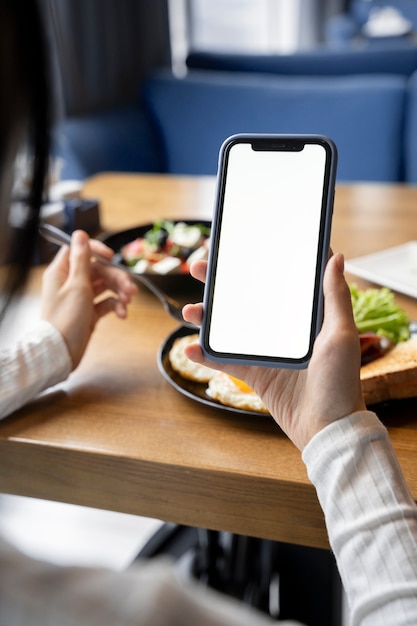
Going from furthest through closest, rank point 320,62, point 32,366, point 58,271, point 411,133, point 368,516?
point 320,62, point 411,133, point 58,271, point 32,366, point 368,516

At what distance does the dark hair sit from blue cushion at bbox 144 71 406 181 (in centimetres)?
206

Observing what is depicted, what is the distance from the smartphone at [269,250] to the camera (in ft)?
2.12

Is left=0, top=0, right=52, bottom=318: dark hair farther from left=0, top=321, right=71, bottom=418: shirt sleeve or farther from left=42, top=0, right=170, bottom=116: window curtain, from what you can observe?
left=42, top=0, right=170, bottom=116: window curtain

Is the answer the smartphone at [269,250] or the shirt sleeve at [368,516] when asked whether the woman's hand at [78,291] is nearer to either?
the smartphone at [269,250]

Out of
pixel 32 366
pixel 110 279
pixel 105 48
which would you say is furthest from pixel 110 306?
pixel 105 48

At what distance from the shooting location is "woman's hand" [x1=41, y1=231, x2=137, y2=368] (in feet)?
2.85

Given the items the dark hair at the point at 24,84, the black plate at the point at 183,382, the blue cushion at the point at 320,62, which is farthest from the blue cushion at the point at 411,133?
the dark hair at the point at 24,84

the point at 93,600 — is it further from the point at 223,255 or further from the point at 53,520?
the point at 53,520

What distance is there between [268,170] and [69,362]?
35 centimetres

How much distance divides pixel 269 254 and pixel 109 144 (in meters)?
1.96

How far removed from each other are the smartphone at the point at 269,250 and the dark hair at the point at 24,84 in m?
0.34

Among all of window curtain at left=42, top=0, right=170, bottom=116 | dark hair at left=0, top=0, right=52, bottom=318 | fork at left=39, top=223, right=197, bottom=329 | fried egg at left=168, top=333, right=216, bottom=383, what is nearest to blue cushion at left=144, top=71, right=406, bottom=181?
window curtain at left=42, top=0, right=170, bottom=116

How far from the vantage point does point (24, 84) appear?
31 centimetres

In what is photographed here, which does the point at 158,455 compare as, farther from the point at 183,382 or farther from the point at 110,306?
the point at 110,306
